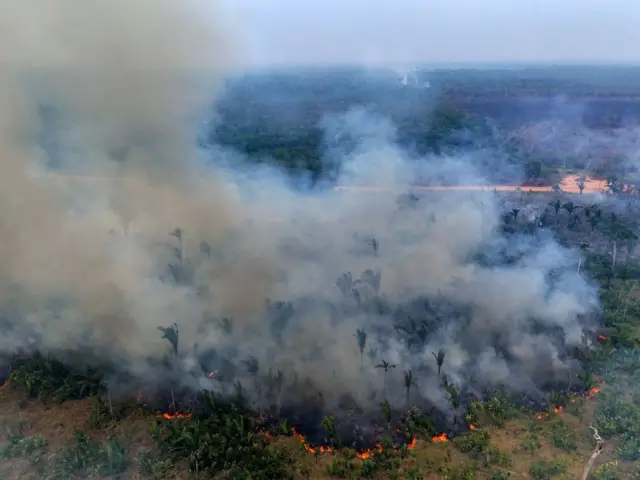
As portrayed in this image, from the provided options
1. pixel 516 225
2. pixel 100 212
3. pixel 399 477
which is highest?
pixel 100 212

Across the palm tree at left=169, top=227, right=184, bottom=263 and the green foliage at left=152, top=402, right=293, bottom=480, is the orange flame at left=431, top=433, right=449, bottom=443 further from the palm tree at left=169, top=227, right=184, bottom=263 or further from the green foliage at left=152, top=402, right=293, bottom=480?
the palm tree at left=169, top=227, right=184, bottom=263

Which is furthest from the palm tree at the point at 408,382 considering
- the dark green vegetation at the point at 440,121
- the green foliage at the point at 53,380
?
the dark green vegetation at the point at 440,121

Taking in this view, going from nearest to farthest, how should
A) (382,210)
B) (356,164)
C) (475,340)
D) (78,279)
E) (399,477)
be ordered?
(399,477) → (475,340) → (78,279) → (382,210) → (356,164)

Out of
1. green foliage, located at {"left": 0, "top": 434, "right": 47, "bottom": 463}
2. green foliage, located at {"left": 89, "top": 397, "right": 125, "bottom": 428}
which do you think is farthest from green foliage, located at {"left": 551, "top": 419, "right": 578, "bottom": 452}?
green foliage, located at {"left": 0, "top": 434, "right": 47, "bottom": 463}

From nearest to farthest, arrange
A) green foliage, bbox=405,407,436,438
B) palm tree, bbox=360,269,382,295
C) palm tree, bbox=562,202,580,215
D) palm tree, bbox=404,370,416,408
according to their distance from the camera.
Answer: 1. green foliage, bbox=405,407,436,438
2. palm tree, bbox=404,370,416,408
3. palm tree, bbox=360,269,382,295
4. palm tree, bbox=562,202,580,215

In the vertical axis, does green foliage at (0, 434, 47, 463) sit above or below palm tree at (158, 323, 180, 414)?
below

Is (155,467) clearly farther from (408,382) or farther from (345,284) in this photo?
(345,284)

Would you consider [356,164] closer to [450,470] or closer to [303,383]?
[303,383]

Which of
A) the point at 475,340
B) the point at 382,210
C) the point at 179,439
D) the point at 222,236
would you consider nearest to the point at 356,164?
Answer: the point at 382,210

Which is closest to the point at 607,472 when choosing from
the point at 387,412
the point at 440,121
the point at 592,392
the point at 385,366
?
the point at 592,392
